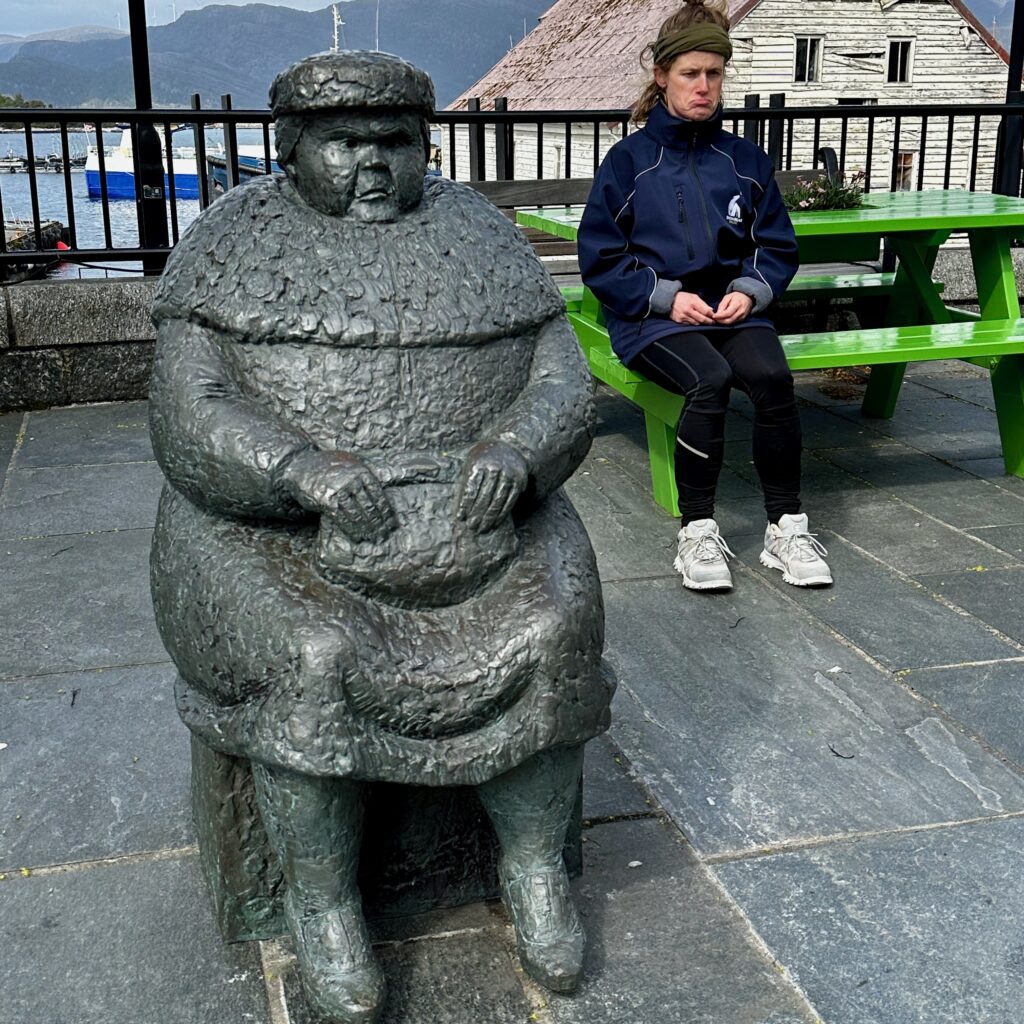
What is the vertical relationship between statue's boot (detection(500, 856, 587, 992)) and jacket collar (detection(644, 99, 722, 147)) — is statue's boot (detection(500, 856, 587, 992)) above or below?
below

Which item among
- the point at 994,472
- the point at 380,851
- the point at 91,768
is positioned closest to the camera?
the point at 380,851

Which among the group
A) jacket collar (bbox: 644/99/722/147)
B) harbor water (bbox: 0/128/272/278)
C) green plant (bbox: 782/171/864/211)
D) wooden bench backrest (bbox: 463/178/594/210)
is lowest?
harbor water (bbox: 0/128/272/278)

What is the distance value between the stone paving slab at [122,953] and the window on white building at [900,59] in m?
30.0

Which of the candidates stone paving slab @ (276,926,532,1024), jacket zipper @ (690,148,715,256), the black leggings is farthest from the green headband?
stone paving slab @ (276,926,532,1024)

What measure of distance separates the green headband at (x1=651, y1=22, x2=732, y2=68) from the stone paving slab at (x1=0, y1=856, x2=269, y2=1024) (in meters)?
3.07

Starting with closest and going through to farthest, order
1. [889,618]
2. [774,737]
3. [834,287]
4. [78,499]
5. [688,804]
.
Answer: [688,804], [774,737], [889,618], [78,499], [834,287]

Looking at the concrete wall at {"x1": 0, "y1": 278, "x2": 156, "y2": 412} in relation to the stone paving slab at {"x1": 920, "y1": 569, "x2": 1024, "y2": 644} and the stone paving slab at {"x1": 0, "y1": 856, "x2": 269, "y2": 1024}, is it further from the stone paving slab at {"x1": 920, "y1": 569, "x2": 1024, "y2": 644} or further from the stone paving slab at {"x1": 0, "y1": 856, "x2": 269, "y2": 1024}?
the stone paving slab at {"x1": 0, "y1": 856, "x2": 269, "y2": 1024}

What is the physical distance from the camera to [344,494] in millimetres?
2031

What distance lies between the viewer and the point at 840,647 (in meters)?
3.70

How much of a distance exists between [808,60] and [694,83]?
2625 cm

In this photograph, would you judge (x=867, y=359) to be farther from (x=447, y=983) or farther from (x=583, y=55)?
(x=583, y=55)

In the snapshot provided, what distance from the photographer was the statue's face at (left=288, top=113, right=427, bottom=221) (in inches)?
86.7

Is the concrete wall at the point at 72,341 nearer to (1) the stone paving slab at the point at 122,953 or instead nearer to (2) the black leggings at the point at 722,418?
(2) the black leggings at the point at 722,418

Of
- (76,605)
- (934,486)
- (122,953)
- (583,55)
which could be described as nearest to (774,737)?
(122,953)
